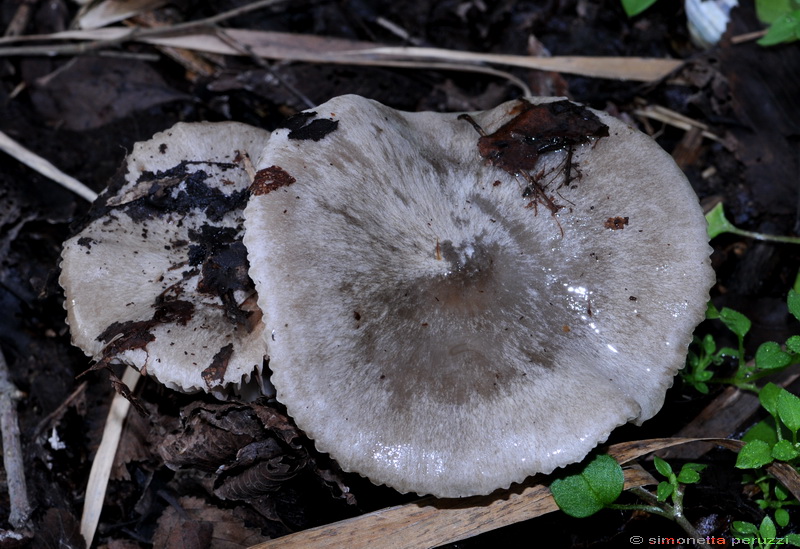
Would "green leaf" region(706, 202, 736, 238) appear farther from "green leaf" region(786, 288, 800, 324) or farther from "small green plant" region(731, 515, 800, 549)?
"small green plant" region(731, 515, 800, 549)

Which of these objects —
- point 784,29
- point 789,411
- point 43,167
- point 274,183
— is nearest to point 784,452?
point 789,411

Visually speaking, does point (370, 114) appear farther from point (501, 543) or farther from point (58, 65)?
point (58, 65)

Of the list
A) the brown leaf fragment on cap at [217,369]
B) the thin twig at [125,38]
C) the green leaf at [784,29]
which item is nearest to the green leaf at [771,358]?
the green leaf at [784,29]

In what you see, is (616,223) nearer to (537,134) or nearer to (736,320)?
(537,134)

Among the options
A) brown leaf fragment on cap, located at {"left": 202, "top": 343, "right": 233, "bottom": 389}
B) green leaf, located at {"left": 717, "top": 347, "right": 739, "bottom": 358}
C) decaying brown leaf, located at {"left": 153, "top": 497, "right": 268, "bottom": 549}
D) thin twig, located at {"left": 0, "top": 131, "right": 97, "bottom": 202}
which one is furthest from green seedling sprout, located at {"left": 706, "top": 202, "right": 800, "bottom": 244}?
thin twig, located at {"left": 0, "top": 131, "right": 97, "bottom": 202}

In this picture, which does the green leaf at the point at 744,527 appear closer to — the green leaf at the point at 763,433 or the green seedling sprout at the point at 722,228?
the green leaf at the point at 763,433

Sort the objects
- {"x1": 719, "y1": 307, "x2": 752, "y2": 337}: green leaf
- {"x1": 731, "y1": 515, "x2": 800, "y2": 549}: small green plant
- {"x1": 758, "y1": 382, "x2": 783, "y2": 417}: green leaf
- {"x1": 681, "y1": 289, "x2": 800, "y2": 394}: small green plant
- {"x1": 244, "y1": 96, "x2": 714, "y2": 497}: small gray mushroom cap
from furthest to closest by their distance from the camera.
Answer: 1. {"x1": 719, "y1": 307, "x2": 752, "y2": 337}: green leaf
2. {"x1": 681, "y1": 289, "x2": 800, "y2": 394}: small green plant
3. {"x1": 758, "y1": 382, "x2": 783, "y2": 417}: green leaf
4. {"x1": 731, "y1": 515, "x2": 800, "y2": 549}: small green plant
5. {"x1": 244, "y1": 96, "x2": 714, "y2": 497}: small gray mushroom cap
